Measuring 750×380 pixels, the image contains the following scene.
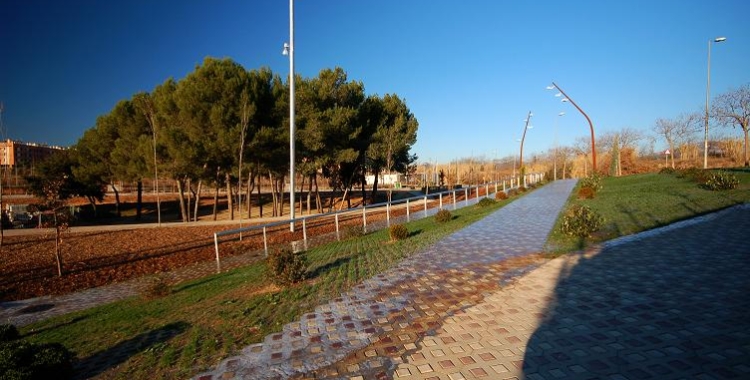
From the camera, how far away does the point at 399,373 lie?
3658 millimetres

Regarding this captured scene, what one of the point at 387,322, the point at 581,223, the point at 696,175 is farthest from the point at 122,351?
the point at 696,175

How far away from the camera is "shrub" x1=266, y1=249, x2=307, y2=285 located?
685 centimetres

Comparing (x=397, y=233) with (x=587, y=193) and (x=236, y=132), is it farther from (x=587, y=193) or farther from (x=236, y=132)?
(x=236, y=132)

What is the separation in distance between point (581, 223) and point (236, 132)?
18.4 meters

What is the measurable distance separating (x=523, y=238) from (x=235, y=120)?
18.2m

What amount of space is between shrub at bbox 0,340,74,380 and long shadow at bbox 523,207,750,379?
4.55m

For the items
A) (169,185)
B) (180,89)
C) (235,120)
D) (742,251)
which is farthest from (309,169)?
(169,185)

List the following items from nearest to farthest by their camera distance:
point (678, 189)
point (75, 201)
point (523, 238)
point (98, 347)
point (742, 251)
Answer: point (98, 347)
point (742, 251)
point (523, 238)
point (678, 189)
point (75, 201)

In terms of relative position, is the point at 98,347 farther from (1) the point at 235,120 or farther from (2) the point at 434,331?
(1) the point at 235,120

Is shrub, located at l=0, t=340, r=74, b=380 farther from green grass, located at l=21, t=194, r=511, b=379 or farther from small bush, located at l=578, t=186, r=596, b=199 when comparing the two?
small bush, located at l=578, t=186, r=596, b=199

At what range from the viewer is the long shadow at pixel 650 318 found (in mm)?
3523

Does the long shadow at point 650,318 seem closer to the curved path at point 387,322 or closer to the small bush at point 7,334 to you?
the curved path at point 387,322

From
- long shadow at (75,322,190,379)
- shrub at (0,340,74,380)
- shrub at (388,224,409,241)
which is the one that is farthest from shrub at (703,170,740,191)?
shrub at (0,340,74,380)

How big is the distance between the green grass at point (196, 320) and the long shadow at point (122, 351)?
0.01m
